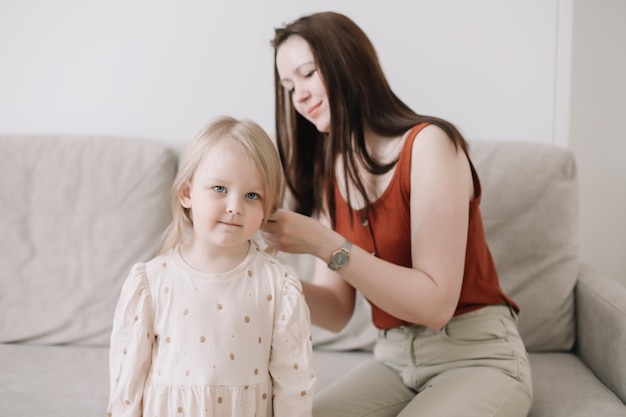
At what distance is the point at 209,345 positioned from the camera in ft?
3.56

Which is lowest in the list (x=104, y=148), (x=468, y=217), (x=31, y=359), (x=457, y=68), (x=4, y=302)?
(x=31, y=359)

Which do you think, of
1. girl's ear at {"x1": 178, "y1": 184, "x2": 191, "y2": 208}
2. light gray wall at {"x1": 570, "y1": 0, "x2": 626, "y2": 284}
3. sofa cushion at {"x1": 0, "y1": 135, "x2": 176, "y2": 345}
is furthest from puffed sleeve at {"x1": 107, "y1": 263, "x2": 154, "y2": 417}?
light gray wall at {"x1": 570, "y1": 0, "x2": 626, "y2": 284}

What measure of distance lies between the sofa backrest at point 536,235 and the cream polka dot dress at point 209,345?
834mm

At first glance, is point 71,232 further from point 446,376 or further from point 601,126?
point 601,126

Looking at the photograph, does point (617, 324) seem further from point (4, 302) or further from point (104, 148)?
point (4, 302)

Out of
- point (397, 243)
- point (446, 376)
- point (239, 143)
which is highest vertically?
point (239, 143)

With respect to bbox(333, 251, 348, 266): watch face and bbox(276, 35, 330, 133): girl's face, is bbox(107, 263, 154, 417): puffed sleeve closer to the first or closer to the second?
bbox(333, 251, 348, 266): watch face

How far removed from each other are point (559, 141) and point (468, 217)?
789 mm

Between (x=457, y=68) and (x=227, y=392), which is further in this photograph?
(x=457, y=68)

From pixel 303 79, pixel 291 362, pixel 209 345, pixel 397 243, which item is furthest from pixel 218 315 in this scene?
pixel 303 79

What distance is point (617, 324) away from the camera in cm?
151

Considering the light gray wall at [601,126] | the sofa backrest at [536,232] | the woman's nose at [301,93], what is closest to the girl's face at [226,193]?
the woman's nose at [301,93]

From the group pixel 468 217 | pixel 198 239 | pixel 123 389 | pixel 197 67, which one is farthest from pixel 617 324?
pixel 197 67

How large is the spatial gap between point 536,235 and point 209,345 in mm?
1052
